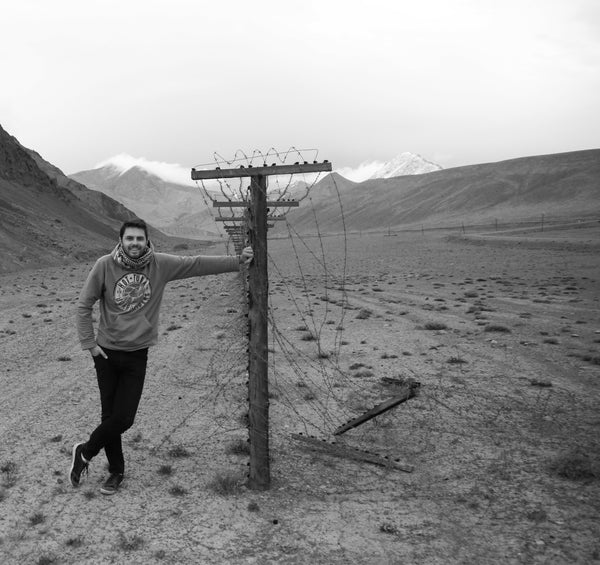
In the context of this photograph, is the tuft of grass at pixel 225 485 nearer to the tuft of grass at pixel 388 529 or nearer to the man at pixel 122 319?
the man at pixel 122 319

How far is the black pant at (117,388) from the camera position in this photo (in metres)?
4.71

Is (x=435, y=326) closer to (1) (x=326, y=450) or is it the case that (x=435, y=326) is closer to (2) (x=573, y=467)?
(1) (x=326, y=450)

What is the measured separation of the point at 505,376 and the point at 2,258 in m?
27.0

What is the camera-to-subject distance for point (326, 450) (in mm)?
5980

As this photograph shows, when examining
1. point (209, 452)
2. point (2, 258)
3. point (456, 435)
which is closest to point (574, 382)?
point (456, 435)

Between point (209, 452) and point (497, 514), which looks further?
point (209, 452)

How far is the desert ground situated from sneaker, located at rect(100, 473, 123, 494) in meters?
0.08

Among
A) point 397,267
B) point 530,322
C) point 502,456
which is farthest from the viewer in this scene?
point 397,267

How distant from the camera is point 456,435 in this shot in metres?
6.48

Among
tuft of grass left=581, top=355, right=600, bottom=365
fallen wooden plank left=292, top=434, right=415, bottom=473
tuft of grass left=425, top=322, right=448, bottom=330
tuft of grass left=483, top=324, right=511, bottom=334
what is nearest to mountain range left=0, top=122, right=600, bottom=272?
fallen wooden plank left=292, top=434, right=415, bottom=473

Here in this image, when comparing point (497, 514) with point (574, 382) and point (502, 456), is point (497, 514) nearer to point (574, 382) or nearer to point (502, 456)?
point (502, 456)

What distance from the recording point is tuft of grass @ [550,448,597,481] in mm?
5305

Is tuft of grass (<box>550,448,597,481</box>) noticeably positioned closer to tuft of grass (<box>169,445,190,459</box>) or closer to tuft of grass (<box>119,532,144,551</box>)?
tuft of grass (<box>169,445,190,459</box>)

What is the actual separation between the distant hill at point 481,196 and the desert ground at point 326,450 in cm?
7962
